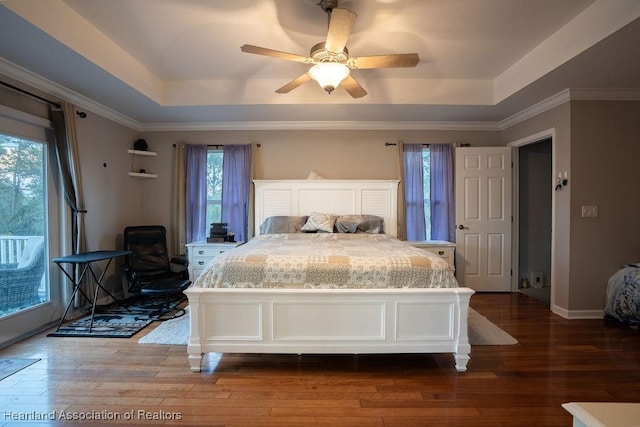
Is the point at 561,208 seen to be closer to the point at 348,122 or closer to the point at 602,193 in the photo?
the point at 602,193

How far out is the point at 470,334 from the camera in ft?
9.65

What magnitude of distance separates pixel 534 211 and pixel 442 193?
56.4 inches

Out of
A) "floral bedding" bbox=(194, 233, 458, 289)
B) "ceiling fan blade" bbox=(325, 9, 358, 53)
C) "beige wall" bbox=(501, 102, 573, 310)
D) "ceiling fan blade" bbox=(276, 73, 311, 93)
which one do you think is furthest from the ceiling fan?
"beige wall" bbox=(501, 102, 573, 310)

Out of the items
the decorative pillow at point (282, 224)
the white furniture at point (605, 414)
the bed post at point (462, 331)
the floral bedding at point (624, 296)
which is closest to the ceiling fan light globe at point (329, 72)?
the bed post at point (462, 331)

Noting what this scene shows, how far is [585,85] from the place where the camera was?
3232 mm

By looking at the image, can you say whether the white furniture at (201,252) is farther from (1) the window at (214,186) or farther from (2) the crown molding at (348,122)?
(2) the crown molding at (348,122)

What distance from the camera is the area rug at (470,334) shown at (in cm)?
280

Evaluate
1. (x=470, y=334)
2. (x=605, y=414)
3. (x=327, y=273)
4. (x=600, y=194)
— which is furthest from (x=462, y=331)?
(x=600, y=194)

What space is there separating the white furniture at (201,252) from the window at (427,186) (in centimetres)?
278

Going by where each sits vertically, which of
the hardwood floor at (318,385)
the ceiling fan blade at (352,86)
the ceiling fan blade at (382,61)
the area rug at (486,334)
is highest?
the ceiling fan blade at (382,61)

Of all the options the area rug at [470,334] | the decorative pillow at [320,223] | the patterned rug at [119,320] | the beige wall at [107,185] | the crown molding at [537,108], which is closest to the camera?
the area rug at [470,334]

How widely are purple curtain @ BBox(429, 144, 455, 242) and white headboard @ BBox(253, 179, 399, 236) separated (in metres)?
0.63

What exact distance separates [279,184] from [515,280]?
3.65 meters

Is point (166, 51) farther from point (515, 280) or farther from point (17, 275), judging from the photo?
point (515, 280)
